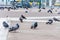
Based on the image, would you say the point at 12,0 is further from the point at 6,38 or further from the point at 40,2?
the point at 6,38

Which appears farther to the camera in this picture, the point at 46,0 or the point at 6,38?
the point at 46,0

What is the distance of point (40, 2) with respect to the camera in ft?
219

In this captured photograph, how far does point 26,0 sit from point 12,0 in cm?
424

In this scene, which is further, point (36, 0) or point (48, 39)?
point (36, 0)

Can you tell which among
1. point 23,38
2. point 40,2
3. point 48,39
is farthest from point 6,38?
point 40,2

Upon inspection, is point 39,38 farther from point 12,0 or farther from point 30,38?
point 12,0

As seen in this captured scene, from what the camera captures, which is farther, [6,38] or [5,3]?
[5,3]

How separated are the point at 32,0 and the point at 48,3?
417 centimetres

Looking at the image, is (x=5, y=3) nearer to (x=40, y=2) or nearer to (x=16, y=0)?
(x=16, y=0)

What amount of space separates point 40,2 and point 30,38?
56.4m

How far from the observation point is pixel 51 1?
219ft

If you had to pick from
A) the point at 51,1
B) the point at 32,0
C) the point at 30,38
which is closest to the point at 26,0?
the point at 32,0

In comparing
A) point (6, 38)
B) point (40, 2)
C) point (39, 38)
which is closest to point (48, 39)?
point (39, 38)

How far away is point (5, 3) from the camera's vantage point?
221 ft
